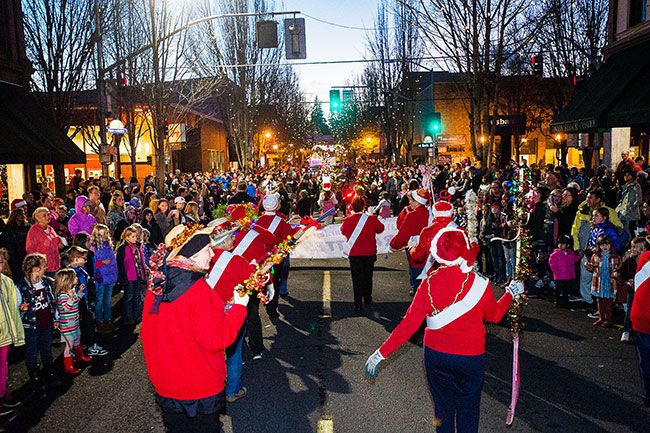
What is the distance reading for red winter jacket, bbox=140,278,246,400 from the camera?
3.83m

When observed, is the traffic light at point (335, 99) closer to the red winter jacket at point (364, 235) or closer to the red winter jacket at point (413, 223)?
the red winter jacket at point (413, 223)

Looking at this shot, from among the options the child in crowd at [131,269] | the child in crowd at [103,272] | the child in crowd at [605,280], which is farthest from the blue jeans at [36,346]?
the child in crowd at [605,280]

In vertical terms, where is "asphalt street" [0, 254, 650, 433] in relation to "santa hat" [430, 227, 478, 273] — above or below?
below

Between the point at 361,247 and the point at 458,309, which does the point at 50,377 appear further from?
the point at 458,309

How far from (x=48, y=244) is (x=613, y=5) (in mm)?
15799

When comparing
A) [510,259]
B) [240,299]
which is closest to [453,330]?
[240,299]

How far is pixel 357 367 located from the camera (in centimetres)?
737

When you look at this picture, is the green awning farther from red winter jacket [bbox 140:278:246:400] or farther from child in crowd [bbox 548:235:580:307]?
red winter jacket [bbox 140:278:246:400]

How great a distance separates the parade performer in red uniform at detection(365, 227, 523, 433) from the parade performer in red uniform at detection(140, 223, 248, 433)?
1246 millimetres

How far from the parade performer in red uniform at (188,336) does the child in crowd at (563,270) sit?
7.63m

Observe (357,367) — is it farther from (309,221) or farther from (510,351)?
(309,221)

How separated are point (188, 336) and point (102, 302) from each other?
6.10 meters

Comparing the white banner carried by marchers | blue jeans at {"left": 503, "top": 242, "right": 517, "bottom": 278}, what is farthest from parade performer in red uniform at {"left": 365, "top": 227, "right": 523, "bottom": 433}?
the white banner carried by marchers

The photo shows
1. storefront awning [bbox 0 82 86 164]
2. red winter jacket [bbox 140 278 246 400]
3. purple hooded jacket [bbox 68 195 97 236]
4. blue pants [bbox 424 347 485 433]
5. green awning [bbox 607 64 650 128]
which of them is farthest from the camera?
storefront awning [bbox 0 82 86 164]
